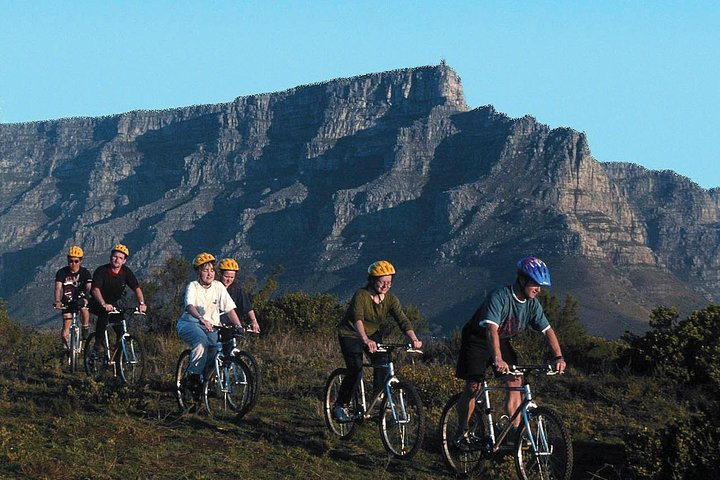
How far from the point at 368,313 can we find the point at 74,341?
7330 millimetres

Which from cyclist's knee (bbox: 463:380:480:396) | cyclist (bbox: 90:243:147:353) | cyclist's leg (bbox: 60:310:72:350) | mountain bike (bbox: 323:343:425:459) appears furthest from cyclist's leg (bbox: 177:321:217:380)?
cyclist's leg (bbox: 60:310:72:350)

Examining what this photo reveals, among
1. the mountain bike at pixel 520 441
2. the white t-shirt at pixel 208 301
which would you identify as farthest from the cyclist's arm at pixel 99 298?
the mountain bike at pixel 520 441

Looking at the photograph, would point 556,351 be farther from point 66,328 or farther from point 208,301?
point 66,328

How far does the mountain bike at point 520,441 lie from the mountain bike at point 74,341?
831 centimetres

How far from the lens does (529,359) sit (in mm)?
18328

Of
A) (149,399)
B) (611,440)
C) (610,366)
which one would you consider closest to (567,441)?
(611,440)

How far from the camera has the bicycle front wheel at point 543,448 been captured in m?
9.42

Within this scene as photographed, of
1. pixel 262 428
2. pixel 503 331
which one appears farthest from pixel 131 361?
pixel 503 331

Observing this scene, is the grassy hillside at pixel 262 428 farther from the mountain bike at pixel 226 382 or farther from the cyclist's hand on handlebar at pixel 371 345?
the cyclist's hand on handlebar at pixel 371 345

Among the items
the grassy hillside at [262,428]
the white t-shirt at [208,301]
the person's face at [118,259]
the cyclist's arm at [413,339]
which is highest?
the person's face at [118,259]

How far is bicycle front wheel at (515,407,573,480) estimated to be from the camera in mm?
9422

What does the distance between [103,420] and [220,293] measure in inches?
83.6

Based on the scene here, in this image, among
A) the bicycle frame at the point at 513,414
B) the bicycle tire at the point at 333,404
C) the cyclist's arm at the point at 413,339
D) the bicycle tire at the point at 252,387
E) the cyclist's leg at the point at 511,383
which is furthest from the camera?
the bicycle tire at the point at 252,387

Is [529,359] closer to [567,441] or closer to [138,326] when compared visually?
[567,441]
